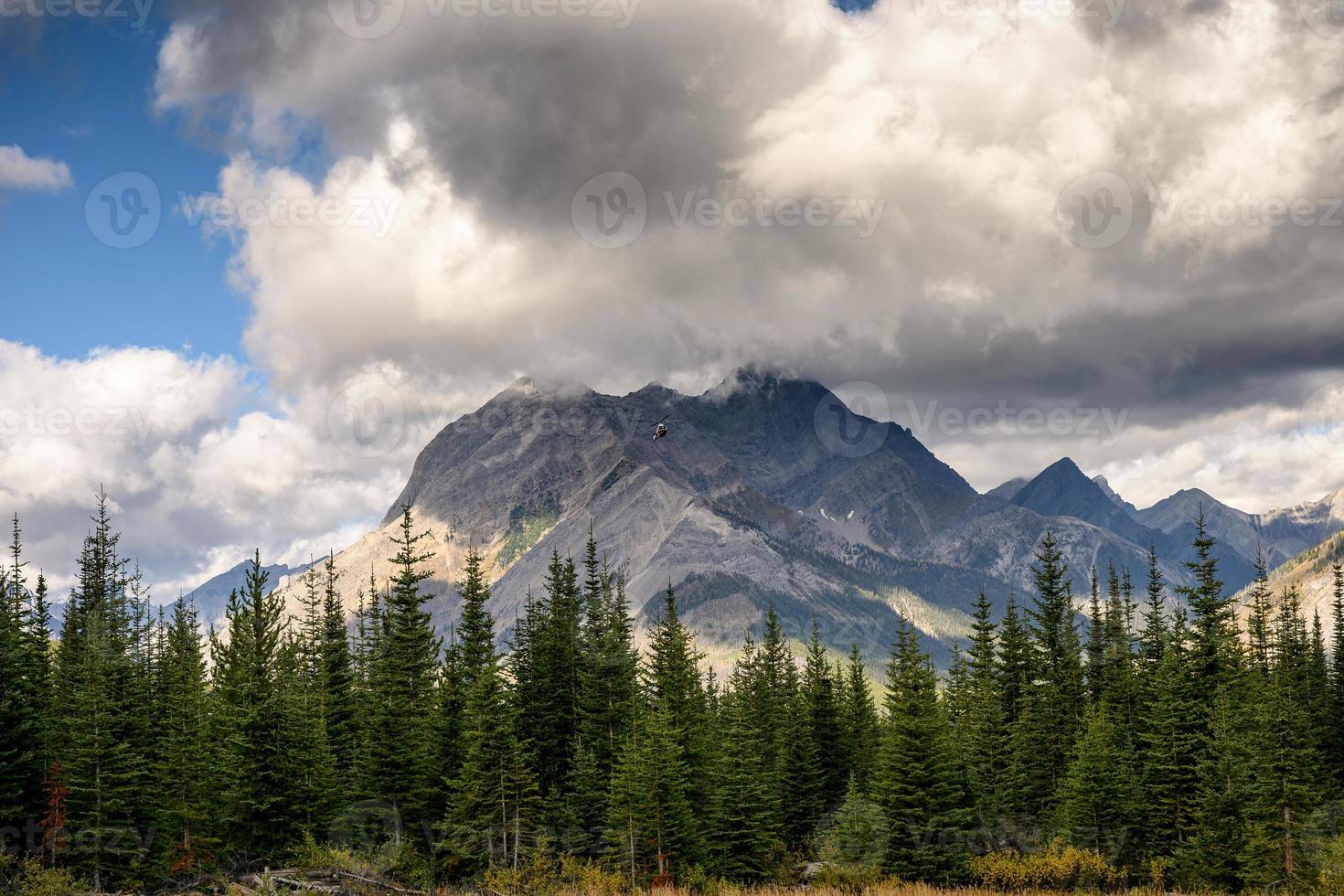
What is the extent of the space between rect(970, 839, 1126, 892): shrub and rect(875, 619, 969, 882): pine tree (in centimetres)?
180

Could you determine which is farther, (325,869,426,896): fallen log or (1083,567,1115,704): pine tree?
(1083,567,1115,704): pine tree

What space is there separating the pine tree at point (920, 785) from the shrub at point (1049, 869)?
70.8 inches

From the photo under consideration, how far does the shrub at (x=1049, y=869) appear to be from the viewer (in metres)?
52.8

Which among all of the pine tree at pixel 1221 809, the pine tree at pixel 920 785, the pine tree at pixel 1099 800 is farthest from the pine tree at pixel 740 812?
the pine tree at pixel 1221 809

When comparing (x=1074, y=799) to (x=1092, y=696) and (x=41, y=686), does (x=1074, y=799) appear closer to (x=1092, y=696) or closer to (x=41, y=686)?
(x=1092, y=696)

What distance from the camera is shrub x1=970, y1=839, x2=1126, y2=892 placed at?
52.8 meters

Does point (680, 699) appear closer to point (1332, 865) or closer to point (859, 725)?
point (859, 725)

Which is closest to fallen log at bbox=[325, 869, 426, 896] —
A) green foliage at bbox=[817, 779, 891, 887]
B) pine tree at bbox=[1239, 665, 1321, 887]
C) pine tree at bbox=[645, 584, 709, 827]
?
pine tree at bbox=[645, 584, 709, 827]

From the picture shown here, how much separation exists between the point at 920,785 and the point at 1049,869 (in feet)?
26.6

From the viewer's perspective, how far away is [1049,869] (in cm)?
5375

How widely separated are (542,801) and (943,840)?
23.4 m

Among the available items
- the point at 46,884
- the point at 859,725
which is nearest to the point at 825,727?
the point at 859,725

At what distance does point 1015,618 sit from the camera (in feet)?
267

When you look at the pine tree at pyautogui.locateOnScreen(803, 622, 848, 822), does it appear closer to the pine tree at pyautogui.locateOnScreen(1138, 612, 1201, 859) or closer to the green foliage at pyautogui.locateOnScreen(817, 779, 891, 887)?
the green foliage at pyautogui.locateOnScreen(817, 779, 891, 887)
